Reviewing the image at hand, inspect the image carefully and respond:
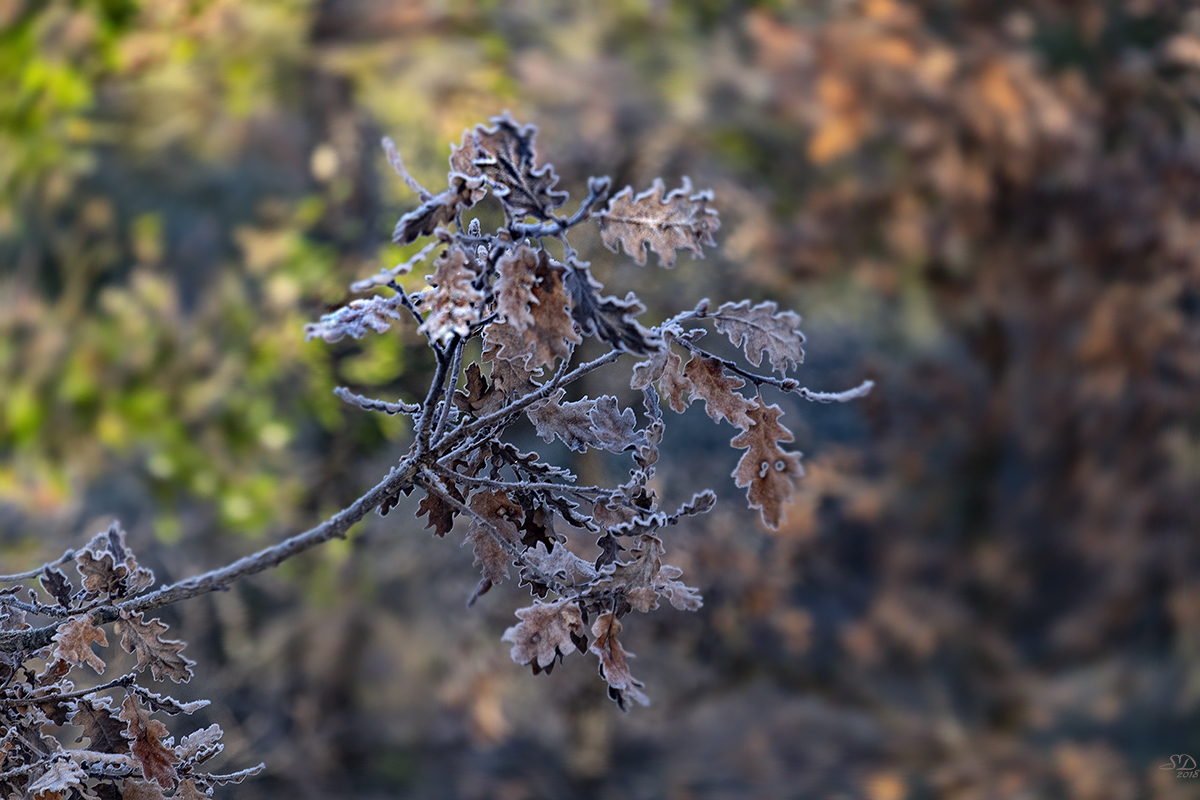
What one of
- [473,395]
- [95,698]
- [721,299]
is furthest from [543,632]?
[721,299]

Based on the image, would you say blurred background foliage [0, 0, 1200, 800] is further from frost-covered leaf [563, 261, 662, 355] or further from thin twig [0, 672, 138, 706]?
frost-covered leaf [563, 261, 662, 355]

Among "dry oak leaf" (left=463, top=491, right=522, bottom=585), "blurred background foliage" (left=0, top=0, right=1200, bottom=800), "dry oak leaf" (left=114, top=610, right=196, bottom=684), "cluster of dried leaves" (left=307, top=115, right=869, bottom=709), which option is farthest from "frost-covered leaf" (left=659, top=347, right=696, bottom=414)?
"blurred background foliage" (left=0, top=0, right=1200, bottom=800)

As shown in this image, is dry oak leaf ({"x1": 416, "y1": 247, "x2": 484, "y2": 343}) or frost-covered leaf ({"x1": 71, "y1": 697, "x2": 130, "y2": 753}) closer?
dry oak leaf ({"x1": 416, "y1": 247, "x2": 484, "y2": 343})

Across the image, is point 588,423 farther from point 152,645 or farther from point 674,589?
point 152,645

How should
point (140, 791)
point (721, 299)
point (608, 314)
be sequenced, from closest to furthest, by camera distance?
point (608, 314) → point (140, 791) → point (721, 299)

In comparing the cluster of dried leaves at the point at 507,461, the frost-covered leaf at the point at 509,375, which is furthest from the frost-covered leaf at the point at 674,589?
the frost-covered leaf at the point at 509,375

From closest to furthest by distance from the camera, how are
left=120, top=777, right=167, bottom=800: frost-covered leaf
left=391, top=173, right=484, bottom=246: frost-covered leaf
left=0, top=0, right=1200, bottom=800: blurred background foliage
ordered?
left=391, top=173, right=484, bottom=246: frost-covered leaf, left=120, top=777, right=167, bottom=800: frost-covered leaf, left=0, top=0, right=1200, bottom=800: blurred background foliage

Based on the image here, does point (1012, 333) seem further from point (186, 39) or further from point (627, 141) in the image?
point (186, 39)
